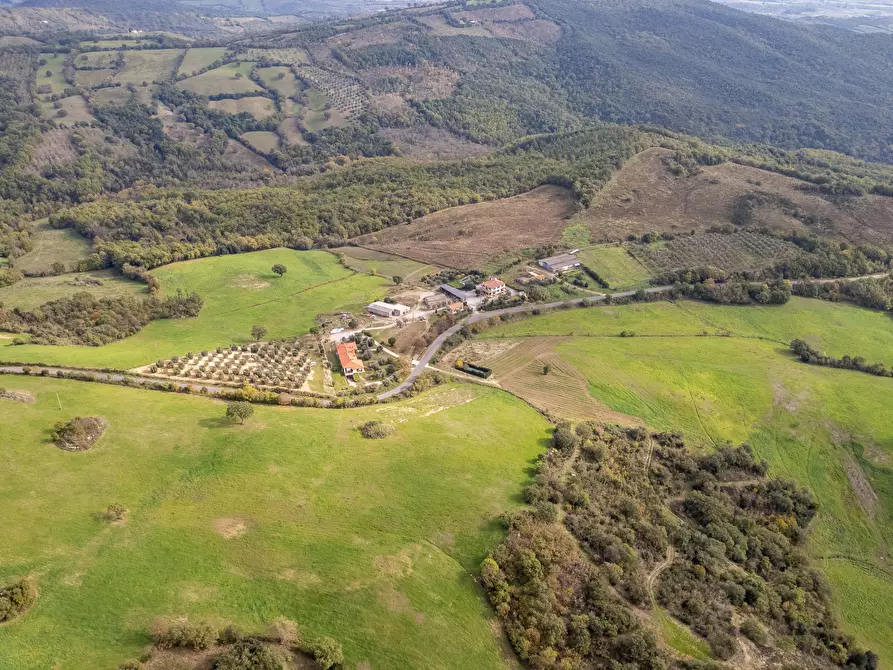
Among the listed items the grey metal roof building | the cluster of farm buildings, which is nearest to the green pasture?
the cluster of farm buildings

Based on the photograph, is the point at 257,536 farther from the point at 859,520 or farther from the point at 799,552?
the point at 859,520

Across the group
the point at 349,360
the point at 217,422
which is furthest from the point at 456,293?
the point at 217,422

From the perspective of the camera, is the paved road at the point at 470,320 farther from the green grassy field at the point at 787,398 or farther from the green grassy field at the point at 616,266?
the green grassy field at the point at 787,398

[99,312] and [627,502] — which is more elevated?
[627,502]

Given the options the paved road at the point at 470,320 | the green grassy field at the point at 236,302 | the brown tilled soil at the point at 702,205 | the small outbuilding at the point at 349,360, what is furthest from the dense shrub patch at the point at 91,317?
the brown tilled soil at the point at 702,205

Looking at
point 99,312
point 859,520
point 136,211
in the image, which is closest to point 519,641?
point 859,520

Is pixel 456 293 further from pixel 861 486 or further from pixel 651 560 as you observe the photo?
pixel 861 486

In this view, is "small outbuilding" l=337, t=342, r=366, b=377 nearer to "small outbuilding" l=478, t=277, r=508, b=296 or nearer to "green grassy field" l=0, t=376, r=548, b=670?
"green grassy field" l=0, t=376, r=548, b=670
